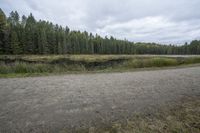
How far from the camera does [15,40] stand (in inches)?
1548

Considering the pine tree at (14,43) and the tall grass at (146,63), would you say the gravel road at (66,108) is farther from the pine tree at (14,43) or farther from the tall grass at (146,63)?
the pine tree at (14,43)

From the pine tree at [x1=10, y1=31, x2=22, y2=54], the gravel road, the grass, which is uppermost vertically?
the pine tree at [x1=10, y1=31, x2=22, y2=54]

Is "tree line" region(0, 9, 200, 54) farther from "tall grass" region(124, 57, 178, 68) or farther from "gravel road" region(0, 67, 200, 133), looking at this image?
"gravel road" region(0, 67, 200, 133)

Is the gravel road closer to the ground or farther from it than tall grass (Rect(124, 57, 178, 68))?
closer to the ground

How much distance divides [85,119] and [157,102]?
229 centimetres

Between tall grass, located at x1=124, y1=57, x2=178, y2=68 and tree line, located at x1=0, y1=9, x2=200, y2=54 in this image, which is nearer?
tall grass, located at x1=124, y1=57, x2=178, y2=68

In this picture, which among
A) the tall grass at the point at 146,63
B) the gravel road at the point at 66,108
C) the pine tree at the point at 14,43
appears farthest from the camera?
the pine tree at the point at 14,43

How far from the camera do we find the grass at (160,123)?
2826 millimetres

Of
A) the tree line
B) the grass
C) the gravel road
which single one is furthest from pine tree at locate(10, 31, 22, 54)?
the grass

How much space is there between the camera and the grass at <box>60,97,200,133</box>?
283 cm

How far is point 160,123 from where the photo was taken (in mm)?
3068

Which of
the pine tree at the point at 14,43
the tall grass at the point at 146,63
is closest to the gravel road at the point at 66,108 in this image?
the tall grass at the point at 146,63

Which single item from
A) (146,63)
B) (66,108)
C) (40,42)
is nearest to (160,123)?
(66,108)

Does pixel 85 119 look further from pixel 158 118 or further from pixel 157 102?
pixel 157 102
